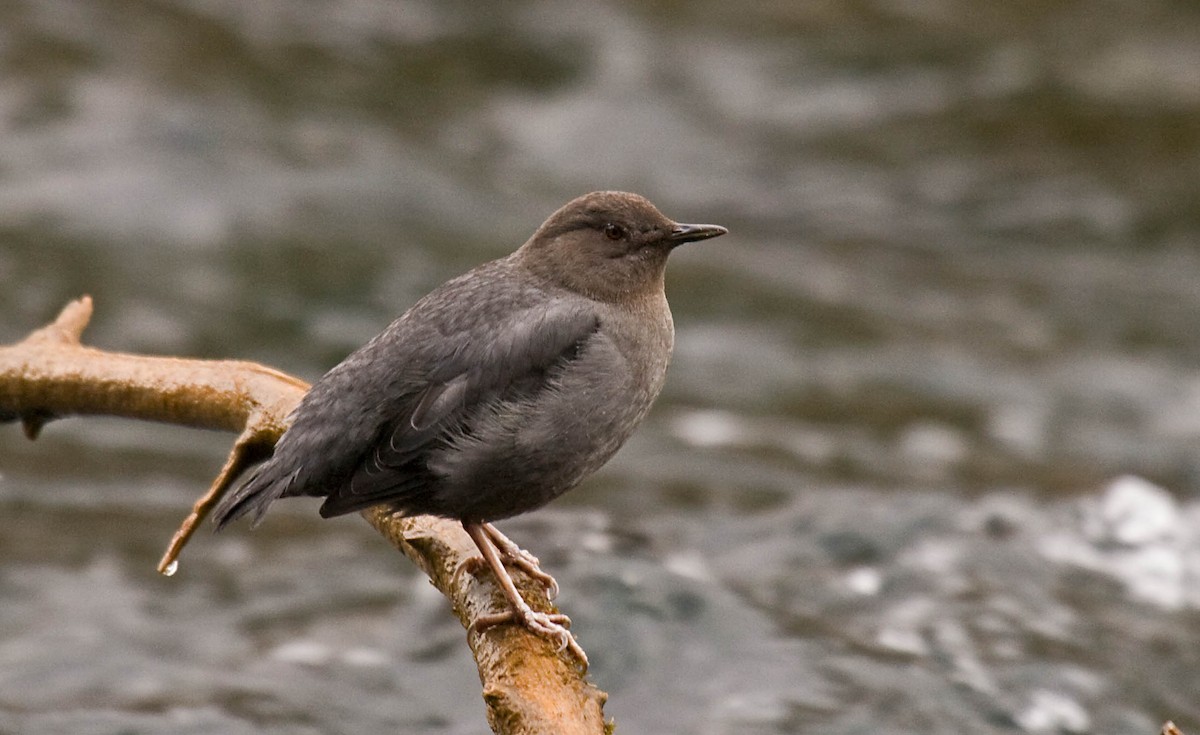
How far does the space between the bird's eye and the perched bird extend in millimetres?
261

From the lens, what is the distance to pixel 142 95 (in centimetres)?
1073

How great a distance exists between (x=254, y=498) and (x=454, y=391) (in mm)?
509

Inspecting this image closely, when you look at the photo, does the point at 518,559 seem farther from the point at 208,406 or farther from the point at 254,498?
the point at 208,406

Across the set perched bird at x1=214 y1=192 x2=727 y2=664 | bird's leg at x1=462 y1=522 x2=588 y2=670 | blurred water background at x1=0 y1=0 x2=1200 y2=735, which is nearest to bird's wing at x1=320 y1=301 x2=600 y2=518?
perched bird at x1=214 y1=192 x2=727 y2=664

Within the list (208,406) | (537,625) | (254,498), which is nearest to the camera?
(537,625)

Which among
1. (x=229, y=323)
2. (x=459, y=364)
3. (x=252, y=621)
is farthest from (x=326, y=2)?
(x=459, y=364)

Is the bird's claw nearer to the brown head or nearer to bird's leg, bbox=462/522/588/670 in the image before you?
bird's leg, bbox=462/522/588/670

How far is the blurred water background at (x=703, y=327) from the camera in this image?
19.3 feet

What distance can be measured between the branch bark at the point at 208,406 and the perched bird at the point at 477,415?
0.07 meters

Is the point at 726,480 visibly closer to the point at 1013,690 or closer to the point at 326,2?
the point at 1013,690

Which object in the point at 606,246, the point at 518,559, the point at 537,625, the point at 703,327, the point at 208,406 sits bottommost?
the point at 537,625

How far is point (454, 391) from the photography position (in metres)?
3.69

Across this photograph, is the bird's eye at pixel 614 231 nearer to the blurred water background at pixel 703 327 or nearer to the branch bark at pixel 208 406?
the branch bark at pixel 208 406

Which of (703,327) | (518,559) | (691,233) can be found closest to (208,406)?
(518,559)
